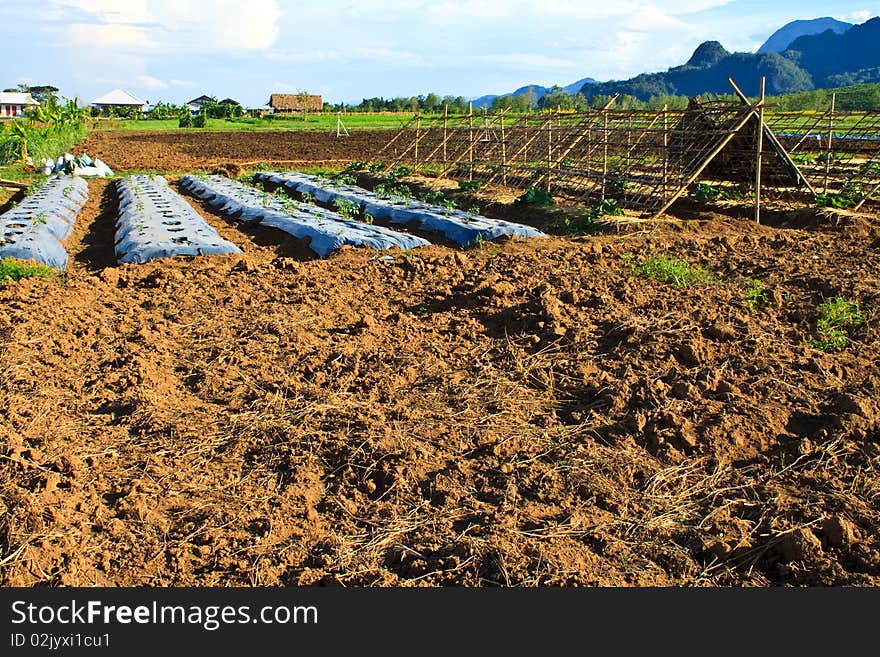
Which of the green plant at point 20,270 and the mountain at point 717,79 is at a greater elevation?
the mountain at point 717,79

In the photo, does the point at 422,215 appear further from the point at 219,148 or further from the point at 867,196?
the point at 219,148

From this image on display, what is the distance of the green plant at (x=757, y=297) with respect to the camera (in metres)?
6.55

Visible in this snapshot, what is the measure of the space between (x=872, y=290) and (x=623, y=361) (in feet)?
11.0

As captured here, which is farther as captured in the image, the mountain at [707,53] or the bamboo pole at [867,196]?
the mountain at [707,53]

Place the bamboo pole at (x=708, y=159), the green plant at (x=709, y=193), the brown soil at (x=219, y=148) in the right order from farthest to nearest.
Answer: the brown soil at (x=219, y=148)
the green plant at (x=709, y=193)
the bamboo pole at (x=708, y=159)

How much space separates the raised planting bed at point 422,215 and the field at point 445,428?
2599mm

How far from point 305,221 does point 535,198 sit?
499 centimetres

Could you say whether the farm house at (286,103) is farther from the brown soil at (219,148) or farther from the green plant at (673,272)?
the green plant at (673,272)

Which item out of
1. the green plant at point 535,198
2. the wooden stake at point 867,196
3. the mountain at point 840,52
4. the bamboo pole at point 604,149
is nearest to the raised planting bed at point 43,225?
the green plant at point 535,198

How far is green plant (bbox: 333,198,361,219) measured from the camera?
12766 millimetres

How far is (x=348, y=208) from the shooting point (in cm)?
1341

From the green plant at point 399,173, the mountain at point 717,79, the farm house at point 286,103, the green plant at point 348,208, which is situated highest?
the mountain at point 717,79

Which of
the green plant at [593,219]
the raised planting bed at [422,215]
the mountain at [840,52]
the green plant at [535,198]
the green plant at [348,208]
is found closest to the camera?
the raised planting bed at [422,215]

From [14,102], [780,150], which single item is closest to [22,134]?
[780,150]
